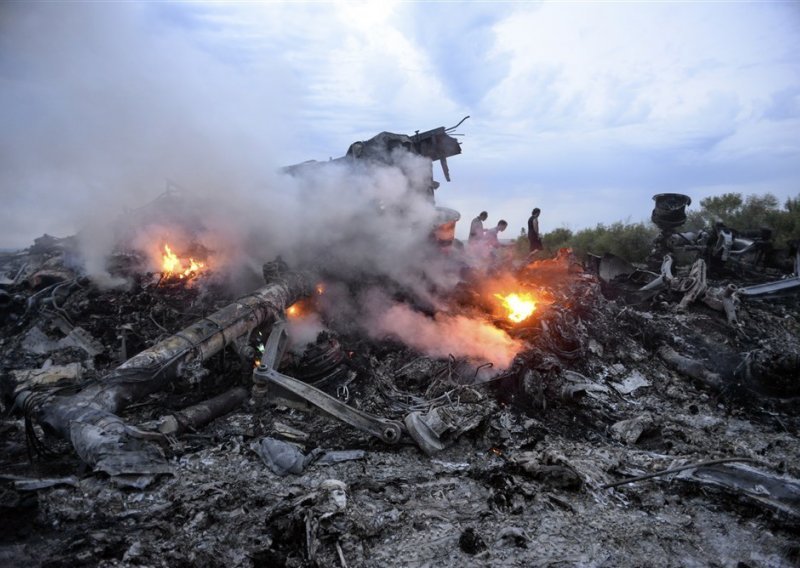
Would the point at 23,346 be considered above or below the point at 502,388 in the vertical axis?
above

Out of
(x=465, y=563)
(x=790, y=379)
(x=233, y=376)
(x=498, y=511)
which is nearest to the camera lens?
(x=465, y=563)

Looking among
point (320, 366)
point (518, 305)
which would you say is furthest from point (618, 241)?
point (320, 366)

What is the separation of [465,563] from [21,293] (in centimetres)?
1120

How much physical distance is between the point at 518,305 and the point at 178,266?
7341 mm

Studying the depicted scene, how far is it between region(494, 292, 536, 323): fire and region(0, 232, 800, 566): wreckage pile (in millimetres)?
155

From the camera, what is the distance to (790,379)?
611cm

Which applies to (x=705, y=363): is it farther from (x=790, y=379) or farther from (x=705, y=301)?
(x=705, y=301)

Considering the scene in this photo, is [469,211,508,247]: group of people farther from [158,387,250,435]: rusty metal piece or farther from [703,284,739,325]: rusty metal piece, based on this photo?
[158,387,250,435]: rusty metal piece

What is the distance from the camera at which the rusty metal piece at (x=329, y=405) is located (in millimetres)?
5047

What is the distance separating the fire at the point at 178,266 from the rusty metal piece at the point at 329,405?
14.8 feet

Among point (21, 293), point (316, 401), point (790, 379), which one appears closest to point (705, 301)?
point (790, 379)

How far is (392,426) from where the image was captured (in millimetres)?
5039

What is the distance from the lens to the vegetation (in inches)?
683

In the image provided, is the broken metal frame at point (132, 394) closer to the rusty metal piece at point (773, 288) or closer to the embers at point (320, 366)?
the embers at point (320, 366)
